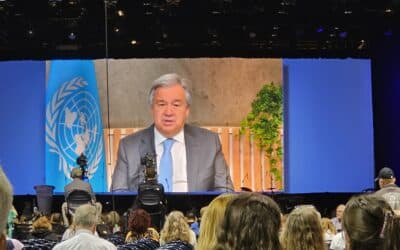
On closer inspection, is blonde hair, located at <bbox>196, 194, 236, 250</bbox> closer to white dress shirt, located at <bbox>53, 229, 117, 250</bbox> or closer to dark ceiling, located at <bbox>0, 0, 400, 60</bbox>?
white dress shirt, located at <bbox>53, 229, 117, 250</bbox>

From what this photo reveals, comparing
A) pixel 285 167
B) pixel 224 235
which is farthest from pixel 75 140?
pixel 224 235

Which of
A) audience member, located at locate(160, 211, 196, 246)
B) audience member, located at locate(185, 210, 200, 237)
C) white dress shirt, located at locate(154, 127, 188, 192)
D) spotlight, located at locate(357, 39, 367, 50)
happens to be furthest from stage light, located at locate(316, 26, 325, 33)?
audience member, located at locate(160, 211, 196, 246)

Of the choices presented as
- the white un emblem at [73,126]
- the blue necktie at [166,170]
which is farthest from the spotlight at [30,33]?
the blue necktie at [166,170]

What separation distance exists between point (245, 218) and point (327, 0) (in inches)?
493

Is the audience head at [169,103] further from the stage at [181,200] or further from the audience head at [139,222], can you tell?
the audience head at [139,222]

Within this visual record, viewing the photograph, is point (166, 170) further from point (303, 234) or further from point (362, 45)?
point (303, 234)

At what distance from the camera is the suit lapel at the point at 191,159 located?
14531 mm

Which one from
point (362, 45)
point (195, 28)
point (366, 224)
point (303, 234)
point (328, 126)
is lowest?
point (303, 234)

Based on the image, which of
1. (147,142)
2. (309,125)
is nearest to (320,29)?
(309,125)

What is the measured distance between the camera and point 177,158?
14656mm

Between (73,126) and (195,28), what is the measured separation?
9.55ft

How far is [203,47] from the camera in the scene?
15398mm

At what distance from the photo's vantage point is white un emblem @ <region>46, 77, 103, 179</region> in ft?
48.7

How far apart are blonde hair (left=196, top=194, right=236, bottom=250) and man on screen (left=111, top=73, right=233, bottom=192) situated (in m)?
12.3
